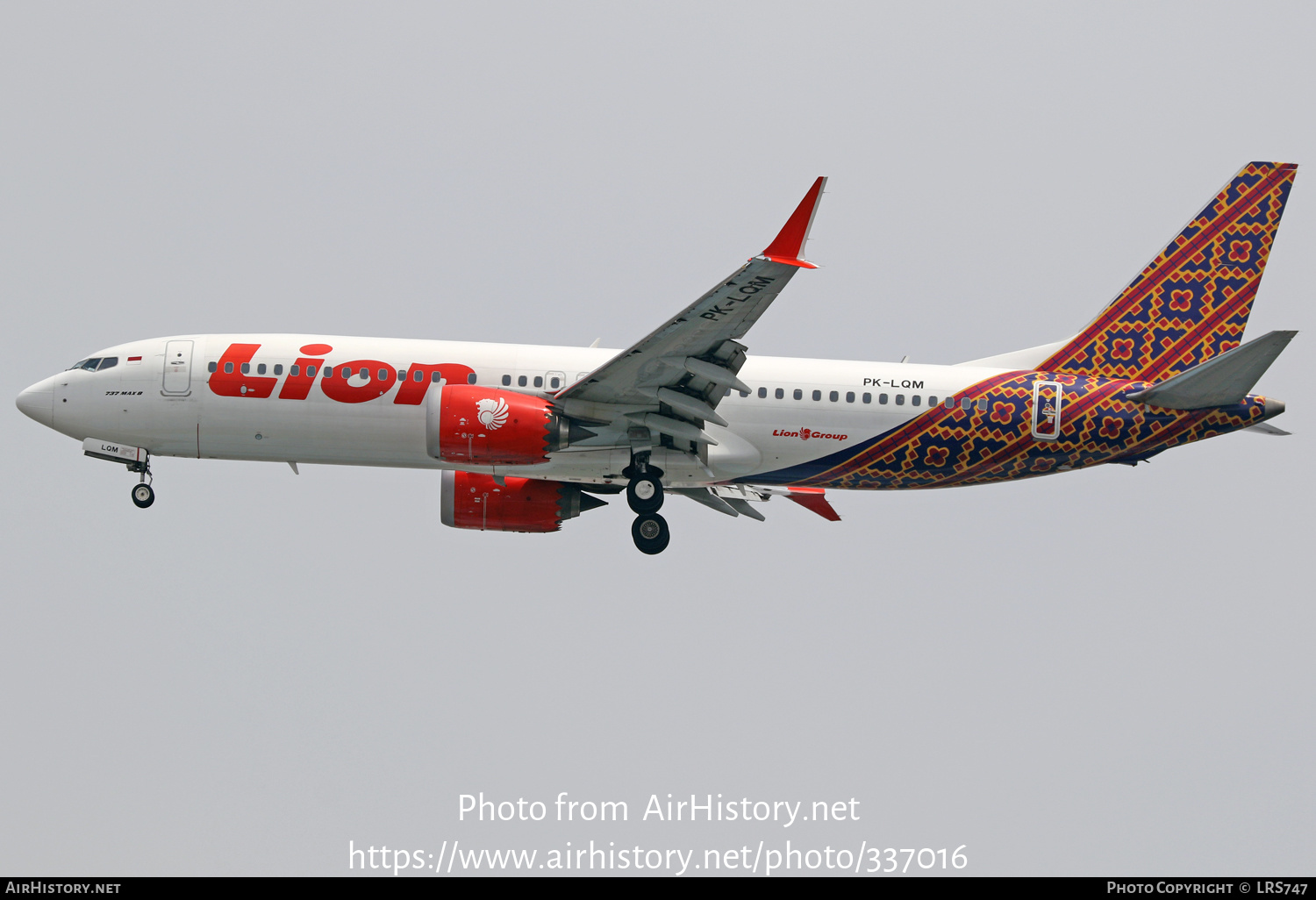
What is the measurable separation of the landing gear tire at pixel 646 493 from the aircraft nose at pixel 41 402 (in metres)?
14.2

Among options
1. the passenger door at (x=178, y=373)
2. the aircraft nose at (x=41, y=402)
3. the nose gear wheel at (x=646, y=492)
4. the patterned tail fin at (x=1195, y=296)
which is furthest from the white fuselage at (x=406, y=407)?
the patterned tail fin at (x=1195, y=296)

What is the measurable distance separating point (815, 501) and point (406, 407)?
1081 centimetres

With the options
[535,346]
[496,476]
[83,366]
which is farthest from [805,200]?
[83,366]

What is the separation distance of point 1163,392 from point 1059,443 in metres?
2.62

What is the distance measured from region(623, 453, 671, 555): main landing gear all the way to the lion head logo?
3.67 metres

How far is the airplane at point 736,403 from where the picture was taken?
34.7 m

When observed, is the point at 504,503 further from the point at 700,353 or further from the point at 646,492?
the point at 700,353

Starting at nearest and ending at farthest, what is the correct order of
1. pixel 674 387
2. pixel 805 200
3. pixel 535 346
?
pixel 805 200, pixel 674 387, pixel 535 346

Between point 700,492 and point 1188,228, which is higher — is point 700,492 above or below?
below

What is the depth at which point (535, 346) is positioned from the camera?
3638cm

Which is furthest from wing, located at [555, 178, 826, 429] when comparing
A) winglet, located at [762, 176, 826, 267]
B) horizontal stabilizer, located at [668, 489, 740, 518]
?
horizontal stabilizer, located at [668, 489, 740, 518]

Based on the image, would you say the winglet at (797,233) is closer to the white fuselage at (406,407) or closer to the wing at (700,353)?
the wing at (700,353)

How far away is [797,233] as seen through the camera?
28.8 metres

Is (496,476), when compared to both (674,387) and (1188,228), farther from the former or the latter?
(1188,228)
